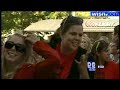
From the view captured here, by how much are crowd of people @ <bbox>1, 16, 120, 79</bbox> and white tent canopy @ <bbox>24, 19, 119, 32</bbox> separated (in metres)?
0.09

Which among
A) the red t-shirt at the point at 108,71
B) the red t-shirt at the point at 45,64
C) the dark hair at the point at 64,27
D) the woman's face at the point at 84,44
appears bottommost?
the red t-shirt at the point at 108,71

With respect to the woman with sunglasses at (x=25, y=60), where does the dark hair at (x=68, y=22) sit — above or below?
above

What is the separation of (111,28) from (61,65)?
1130mm

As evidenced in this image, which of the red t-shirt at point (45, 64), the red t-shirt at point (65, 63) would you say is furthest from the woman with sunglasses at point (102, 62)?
the red t-shirt at point (45, 64)

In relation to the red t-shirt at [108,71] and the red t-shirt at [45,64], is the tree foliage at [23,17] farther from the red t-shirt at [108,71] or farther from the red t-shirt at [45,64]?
the red t-shirt at [108,71]

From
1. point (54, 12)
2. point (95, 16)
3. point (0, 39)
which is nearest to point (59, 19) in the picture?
point (54, 12)

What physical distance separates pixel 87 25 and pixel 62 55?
0.71m

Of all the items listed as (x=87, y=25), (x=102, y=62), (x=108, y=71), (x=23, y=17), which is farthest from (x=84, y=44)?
(x=23, y=17)

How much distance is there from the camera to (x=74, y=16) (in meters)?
5.79

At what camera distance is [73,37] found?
5781 millimetres

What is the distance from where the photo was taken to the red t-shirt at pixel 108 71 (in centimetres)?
577

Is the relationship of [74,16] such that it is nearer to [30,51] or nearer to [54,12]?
[54,12]

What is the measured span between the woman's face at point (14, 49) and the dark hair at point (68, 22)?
30.8 inches

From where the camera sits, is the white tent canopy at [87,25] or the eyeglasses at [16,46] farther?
the eyeglasses at [16,46]
